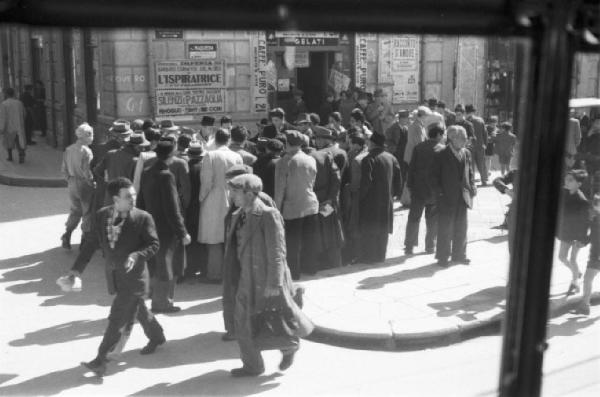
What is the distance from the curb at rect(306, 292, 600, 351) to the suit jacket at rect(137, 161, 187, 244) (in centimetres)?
163

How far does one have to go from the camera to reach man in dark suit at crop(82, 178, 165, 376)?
240 inches

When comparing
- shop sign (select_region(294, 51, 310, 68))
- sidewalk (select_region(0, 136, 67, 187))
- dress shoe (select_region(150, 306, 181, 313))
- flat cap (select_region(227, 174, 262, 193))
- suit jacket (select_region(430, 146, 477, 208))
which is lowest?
dress shoe (select_region(150, 306, 181, 313))

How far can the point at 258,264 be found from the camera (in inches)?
238

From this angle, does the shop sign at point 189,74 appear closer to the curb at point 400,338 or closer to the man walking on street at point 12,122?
the man walking on street at point 12,122

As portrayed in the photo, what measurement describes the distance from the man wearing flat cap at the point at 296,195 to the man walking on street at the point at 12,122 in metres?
9.87

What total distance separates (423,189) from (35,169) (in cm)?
987

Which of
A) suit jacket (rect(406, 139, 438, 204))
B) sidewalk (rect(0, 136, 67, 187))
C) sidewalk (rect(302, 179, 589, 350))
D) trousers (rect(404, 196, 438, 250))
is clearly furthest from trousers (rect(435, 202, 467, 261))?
sidewalk (rect(0, 136, 67, 187))

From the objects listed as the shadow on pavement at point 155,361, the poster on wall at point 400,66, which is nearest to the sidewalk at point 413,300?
the shadow on pavement at point 155,361

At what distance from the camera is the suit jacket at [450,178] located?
9.17 m

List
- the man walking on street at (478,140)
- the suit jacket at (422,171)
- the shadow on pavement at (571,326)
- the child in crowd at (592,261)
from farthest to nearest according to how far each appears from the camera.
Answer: the man walking on street at (478,140) → the suit jacket at (422,171) → the child in crowd at (592,261) → the shadow on pavement at (571,326)

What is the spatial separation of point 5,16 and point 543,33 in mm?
1264

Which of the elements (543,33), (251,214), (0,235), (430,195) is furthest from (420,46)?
(543,33)

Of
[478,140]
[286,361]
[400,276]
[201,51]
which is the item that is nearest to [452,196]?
[400,276]

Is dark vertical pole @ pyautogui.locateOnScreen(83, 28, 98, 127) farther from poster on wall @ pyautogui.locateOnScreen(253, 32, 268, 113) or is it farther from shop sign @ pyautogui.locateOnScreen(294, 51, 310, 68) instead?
shop sign @ pyautogui.locateOnScreen(294, 51, 310, 68)
